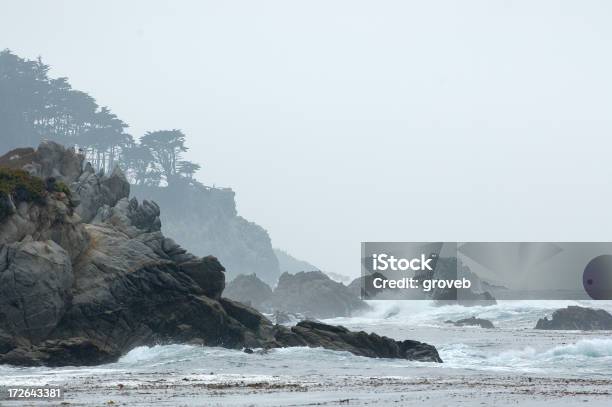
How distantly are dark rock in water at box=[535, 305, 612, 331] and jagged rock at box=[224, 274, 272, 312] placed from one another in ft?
Result: 210

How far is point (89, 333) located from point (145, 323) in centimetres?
412

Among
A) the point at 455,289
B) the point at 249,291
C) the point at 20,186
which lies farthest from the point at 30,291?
the point at 455,289

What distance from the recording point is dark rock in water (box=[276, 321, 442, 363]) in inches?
2322

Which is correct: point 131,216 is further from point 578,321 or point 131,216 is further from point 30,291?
point 578,321

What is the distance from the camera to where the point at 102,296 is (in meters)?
57.1

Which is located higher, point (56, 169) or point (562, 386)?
point (56, 169)

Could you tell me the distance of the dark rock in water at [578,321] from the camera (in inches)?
4156

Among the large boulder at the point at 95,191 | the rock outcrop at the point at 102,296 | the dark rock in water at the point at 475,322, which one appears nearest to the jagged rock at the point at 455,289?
the dark rock in water at the point at 475,322

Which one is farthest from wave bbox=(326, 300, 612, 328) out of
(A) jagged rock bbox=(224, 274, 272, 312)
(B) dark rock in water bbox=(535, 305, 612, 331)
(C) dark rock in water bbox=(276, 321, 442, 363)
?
(C) dark rock in water bbox=(276, 321, 442, 363)

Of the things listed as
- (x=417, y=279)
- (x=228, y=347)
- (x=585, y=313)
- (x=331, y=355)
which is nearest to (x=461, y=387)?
(x=331, y=355)

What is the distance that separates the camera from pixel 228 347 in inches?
2377

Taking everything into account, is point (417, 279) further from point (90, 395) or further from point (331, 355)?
point (90, 395)

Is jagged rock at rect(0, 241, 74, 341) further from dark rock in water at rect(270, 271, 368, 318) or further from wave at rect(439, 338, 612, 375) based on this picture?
dark rock in water at rect(270, 271, 368, 318)

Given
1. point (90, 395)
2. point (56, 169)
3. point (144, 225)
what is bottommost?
point (90, 395)
